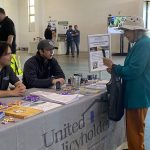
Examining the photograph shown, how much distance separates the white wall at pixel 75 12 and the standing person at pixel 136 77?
37.5 ft

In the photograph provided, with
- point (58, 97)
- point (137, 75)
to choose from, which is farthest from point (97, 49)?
point (58, 97)

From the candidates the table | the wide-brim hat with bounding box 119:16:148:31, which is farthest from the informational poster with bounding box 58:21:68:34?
the wide-brim hat with bounding box 119:16:148:31

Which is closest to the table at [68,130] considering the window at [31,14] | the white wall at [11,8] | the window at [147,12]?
the window at [147,12]

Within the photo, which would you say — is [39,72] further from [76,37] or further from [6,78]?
[76,37]

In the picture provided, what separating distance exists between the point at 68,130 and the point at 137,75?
0.72 m

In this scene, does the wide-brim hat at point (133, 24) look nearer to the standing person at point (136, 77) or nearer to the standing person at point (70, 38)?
the standing person at point (136, 77)

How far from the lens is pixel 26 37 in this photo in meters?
17.8

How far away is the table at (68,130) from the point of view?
1868mm

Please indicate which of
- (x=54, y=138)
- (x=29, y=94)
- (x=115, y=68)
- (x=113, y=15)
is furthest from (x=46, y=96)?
(x=113, y=15)

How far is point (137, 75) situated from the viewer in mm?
2525

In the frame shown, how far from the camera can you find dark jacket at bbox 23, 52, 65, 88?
297cm

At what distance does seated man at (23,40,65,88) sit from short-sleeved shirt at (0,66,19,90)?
0.72ft

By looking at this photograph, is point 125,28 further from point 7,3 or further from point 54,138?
point 7,3

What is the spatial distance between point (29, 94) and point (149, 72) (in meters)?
1.01
